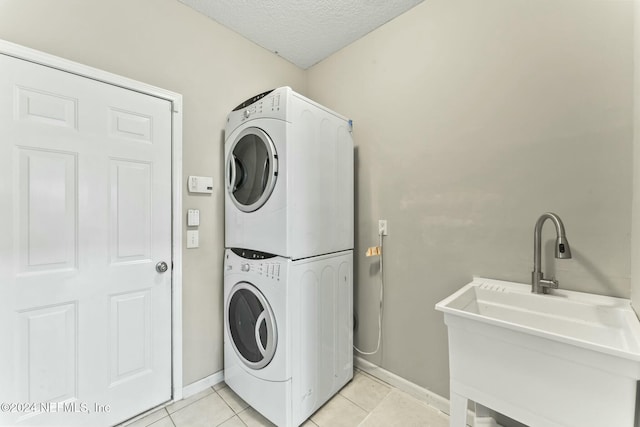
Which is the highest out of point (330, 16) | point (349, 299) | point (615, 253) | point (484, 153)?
point (330, 16)

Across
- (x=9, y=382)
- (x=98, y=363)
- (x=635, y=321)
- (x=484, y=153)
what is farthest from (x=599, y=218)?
(x=9, y=382)

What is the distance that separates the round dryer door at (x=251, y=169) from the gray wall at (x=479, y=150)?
2.70 feet

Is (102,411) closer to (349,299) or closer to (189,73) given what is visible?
(349,299)

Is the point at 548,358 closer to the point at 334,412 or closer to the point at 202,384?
the point at 334,412

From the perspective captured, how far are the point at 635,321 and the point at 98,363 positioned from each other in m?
2.47

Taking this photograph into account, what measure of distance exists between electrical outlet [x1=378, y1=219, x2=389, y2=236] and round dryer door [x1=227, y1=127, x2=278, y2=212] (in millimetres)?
867

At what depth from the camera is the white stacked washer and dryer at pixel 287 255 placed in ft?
4.62

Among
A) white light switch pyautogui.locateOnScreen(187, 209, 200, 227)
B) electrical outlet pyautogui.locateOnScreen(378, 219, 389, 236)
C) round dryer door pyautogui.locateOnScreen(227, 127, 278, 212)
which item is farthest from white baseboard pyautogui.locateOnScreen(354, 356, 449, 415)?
white light switch pyautogui.locateOnScreen(187, 209, 200, 227)

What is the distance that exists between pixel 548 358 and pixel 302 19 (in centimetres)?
230

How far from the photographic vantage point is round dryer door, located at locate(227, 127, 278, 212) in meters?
1.47

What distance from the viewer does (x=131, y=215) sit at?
151 centimetres

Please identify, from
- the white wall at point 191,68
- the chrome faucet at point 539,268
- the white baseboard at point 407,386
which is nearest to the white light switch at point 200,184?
the white wall at point 191,68

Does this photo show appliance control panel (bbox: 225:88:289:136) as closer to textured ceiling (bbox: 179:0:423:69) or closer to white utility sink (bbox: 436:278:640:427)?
textured ceiling (bbox: 179:0:423:69)

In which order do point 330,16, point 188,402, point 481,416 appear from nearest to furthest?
point 481,416 < point 188,402 < point 330,16
